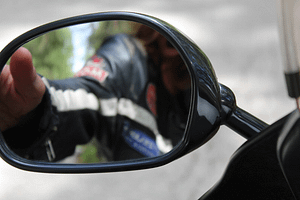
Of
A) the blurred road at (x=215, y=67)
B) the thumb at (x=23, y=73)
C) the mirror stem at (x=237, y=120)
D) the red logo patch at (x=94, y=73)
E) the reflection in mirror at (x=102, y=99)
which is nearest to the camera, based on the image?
the mirror stem at (x=237, y=120)

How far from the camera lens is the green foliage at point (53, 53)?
0.74 metres

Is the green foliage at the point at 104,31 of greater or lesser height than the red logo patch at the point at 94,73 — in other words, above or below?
above

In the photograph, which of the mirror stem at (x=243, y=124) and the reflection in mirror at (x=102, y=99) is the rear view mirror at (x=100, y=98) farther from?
the mirror stem at (x=243, y=124)

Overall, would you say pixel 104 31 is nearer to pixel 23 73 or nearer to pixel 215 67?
pixel 23 73

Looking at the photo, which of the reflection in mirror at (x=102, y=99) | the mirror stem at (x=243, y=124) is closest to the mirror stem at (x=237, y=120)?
the mirror stem at (x=243, y=124)

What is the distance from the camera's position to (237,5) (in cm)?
253

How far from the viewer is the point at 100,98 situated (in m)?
0.91

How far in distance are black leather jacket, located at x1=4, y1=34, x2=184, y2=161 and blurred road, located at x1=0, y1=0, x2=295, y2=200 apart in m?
0.60

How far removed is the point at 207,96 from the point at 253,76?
156 centimetres

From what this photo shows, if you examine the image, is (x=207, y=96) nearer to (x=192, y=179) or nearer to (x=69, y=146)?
(x=69, y=146)

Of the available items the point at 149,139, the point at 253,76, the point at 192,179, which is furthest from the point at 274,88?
the point at 149,139

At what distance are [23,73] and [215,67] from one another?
1.49 meters

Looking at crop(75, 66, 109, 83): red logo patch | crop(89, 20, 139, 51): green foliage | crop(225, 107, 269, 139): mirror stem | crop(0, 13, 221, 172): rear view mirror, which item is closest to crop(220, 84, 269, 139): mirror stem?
crop(225, 107, 269, 139): mirror stem

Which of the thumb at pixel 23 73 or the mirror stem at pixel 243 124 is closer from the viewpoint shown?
the mirror stem at pixel 243 124
